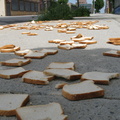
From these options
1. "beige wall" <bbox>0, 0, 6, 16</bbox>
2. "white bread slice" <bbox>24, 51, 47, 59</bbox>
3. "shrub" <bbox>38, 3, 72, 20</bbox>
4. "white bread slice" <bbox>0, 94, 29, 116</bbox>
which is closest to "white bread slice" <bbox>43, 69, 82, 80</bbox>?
"white bread slice" <bbox>0, 94, 29, 116</bbox>

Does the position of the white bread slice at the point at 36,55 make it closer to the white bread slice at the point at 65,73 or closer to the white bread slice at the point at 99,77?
the white bread slice at the point at 65,73

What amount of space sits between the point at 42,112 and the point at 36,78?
510mm

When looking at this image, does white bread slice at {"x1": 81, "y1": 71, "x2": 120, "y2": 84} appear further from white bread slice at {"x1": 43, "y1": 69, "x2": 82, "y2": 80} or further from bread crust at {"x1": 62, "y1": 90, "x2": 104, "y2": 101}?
bread crust at {"x1": 62, "y1": 90, "x2": 104, "y2": 101}

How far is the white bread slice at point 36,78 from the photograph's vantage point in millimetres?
1586

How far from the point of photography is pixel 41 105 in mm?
1204

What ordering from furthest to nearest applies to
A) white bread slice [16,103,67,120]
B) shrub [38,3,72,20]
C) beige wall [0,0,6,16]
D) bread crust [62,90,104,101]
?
beige wall [0,0,6,16]
shrub [38,3,72,20]
bread crust [62,90,104,101]
white bread slice [16,103,67,120]

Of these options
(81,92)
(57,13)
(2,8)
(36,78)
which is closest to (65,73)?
(36,78)

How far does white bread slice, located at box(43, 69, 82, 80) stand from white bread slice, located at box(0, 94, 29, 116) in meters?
0.42

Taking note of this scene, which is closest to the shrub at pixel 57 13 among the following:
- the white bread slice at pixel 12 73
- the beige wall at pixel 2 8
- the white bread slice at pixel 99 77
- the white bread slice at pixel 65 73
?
the white bread slice at pixel 12 73

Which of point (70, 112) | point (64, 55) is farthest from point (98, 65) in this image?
point (70, 112)

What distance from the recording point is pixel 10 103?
1.24 meters

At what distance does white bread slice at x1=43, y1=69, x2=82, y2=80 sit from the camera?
1633 millimetres

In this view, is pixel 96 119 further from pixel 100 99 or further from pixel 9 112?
pixel 9 112

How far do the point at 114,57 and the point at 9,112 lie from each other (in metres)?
1.50
